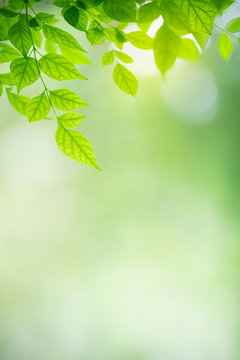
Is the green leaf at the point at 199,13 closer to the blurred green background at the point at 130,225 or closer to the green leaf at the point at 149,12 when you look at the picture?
the green leaf at the point at 149,12

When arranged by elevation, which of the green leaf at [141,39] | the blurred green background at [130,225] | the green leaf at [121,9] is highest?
the green leaf at [121,9]

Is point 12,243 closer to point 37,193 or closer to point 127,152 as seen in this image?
point 37,193

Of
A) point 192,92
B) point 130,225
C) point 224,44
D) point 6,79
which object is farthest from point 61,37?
point 192,92

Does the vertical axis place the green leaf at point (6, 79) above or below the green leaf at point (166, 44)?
below

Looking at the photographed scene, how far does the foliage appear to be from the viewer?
11.7 inches

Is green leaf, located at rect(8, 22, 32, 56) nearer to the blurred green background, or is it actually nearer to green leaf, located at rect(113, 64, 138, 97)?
green leaf, located at rect(113, 64, 138, 97)

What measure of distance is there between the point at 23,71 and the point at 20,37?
0.03 m

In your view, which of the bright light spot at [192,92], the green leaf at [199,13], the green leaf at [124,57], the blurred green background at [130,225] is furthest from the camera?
the bright light spot at [192,92]

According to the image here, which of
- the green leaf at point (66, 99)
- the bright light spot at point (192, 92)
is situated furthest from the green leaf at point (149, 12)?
the bright light spot at point (192, 92)

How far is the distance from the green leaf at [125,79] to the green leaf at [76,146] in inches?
3.0

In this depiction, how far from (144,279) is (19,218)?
1.29m

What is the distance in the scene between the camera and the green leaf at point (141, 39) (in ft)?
1.17

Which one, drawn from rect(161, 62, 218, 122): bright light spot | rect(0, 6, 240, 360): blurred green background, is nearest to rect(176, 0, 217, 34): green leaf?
rect(0, 6, 240, 360): blurred green background

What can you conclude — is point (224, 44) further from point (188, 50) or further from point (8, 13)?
point (8, 13)
